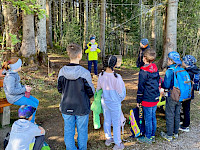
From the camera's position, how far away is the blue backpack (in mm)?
3783

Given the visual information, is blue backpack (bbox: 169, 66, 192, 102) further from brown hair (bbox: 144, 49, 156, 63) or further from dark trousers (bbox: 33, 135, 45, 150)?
dark trousers (bbox: 33, 135, 45, 150)

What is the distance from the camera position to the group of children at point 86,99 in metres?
2.84

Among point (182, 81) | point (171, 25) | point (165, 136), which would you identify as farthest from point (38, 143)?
point (171, 25)

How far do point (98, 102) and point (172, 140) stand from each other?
173 centimetres

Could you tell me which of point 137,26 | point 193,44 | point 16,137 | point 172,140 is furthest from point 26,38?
point 137,26

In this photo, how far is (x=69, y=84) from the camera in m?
3.06

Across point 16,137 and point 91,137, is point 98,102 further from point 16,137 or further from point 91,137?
point 16,137

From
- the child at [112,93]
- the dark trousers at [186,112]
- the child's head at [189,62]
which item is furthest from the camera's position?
the dark trousers at [186,112]

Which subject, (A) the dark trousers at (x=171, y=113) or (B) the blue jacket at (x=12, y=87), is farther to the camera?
(A) the dark trousers at (x=171, y=113)

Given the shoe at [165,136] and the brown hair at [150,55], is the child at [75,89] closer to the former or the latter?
the brown hair at [150,55]

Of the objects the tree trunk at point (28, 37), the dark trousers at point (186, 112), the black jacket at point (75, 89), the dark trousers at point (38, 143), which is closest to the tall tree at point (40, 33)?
the tree trunk at point (28, 37)

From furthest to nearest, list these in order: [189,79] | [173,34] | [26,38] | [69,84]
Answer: [173,34]
[26,38]
[189,79]
[69,84]

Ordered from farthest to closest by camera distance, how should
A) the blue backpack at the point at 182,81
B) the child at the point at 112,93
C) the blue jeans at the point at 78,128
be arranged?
the blue backpack at the point at 182,81 → the child at the point at 112,93 → the blue jeans at the point at 78,128

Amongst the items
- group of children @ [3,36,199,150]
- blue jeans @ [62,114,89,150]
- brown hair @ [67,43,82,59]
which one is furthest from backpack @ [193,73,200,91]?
brown hair @ [67,43,82,59]
